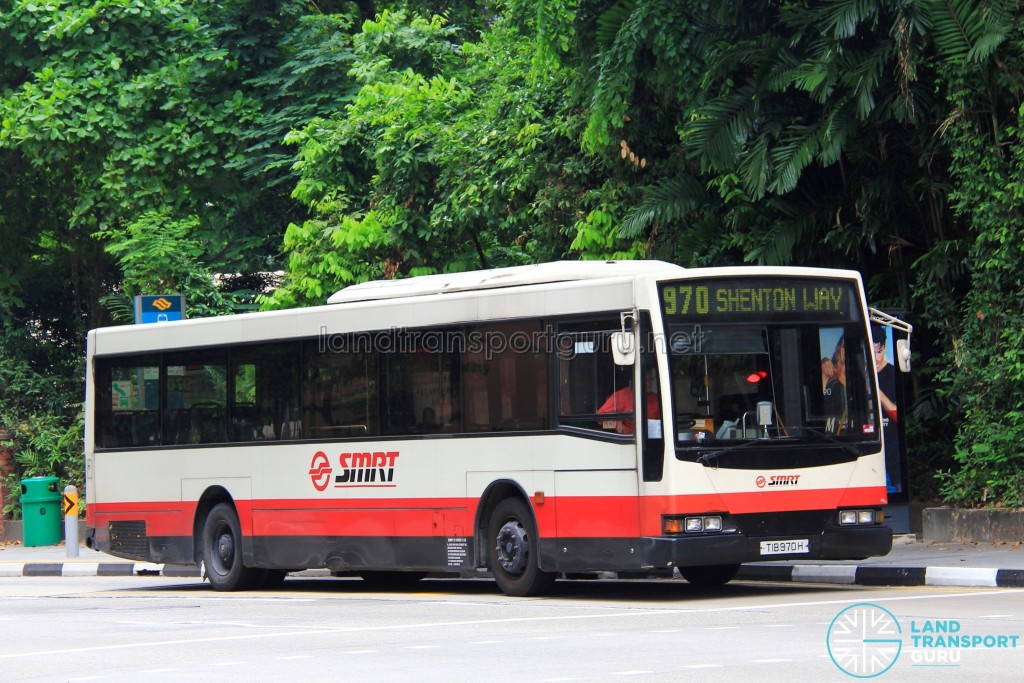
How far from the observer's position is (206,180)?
101ft

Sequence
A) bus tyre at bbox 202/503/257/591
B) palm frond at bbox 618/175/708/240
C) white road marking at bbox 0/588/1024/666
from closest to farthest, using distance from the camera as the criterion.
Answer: white road marking at bbox 0/588/1024/666 < bus tyre at bbox 202/503/257/591 < palm frond at bbox 618/175/708/240

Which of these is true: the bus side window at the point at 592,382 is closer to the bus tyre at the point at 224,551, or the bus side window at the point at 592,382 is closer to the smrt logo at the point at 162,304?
the bus tyre at the point at 224,551

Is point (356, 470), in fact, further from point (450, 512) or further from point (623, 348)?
point (623, 348)

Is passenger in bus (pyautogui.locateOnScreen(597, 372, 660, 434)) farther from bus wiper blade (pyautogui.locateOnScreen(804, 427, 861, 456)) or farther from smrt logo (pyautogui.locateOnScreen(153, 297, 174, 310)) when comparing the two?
smrt logo (pyautogui.locateOnScreen(153, 297, 174, 310))

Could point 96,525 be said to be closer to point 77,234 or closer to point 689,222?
point 689,222

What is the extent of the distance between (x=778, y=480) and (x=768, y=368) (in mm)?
1002

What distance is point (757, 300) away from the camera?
48.9 feet

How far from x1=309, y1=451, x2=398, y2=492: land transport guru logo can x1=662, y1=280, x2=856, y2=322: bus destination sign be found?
12.9ft

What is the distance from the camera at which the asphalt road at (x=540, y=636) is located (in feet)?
32.2

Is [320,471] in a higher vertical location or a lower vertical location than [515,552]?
higher

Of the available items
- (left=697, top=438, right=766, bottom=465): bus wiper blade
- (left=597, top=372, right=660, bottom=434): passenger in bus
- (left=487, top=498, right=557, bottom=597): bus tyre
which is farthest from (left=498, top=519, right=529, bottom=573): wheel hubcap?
(left=697, top=438, right=766, bottom=465): bus wiper blade

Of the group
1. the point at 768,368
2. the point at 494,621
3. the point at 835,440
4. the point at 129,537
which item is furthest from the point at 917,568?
the point at 129,537

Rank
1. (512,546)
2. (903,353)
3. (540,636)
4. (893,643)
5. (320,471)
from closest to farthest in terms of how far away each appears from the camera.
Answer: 1. (893,643)
2. (540,636)
3. (903,353)
4. (512,546)
5. (320,471)

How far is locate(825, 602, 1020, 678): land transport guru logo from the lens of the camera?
31.8ft
